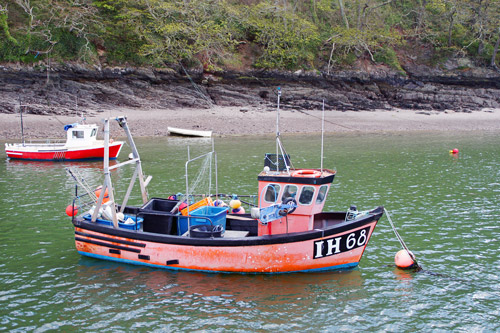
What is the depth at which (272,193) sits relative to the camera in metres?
12.4

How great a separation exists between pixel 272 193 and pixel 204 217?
1989mm

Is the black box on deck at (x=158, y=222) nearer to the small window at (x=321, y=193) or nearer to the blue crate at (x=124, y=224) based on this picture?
the blue crate at (x=124, y=224)

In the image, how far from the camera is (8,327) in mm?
9602

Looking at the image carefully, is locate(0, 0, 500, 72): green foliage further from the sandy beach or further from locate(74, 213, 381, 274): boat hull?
locate(74, 213, 381, 274): boat hull

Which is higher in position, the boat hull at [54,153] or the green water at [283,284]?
the boat hull at [54,153]

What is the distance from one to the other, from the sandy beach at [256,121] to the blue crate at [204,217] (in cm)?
2893

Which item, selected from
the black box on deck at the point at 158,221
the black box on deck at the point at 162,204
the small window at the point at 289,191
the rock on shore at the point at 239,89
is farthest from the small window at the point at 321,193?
the rock on shore at the point at 239,89

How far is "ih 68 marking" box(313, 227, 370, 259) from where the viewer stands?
38.8ft

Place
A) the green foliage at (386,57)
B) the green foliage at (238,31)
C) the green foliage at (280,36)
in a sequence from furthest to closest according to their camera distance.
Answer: the green foliage at (386,57) < the green foliage at (280,36) < the green foliage at (238,31)

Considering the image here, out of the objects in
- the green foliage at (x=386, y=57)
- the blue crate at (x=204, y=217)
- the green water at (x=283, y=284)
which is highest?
the green foliage at (x=386, y=57)

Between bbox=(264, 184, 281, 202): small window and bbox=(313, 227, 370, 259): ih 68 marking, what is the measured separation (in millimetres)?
1688

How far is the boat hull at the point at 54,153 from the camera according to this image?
30.6 metres

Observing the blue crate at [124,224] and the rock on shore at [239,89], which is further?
the rock on shore at [239,89]

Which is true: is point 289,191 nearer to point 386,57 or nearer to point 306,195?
point 306,195
